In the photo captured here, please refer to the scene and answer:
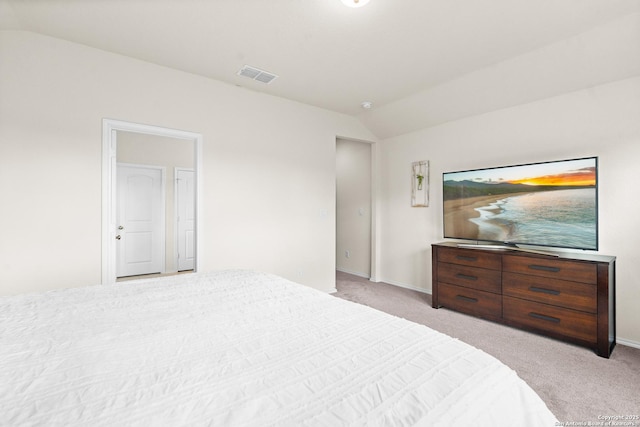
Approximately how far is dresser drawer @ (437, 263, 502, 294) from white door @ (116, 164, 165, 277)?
15.8 ft

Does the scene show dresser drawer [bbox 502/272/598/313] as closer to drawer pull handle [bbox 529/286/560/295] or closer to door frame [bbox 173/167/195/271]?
drawer pull handle [bbox 529/286/560/295]

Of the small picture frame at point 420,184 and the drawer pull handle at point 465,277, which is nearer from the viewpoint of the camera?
the drawer pull handle at point 465,277

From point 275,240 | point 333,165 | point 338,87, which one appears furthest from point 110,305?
point 333,165

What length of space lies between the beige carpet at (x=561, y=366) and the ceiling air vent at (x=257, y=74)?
3.14m

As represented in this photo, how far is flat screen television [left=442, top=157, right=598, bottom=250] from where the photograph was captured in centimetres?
281

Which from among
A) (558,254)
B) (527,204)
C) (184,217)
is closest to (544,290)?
(558,254)

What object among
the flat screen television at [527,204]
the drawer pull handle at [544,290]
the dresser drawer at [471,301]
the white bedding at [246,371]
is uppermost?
the flat screen television at [527,204]

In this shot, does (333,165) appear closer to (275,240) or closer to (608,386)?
(275,240)

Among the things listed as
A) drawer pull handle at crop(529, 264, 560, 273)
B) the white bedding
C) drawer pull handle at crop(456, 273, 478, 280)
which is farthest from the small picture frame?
the white bedding

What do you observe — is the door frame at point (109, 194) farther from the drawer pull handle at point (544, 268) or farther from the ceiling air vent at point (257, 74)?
the drawer pull handle at point (544, 268)

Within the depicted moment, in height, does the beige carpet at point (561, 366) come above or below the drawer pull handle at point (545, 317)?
below

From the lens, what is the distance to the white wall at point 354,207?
17.6ft

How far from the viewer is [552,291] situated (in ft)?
9.07

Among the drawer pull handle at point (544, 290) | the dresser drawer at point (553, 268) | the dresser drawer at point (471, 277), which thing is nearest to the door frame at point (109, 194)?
the dresser drawer at point (471, 277)
